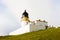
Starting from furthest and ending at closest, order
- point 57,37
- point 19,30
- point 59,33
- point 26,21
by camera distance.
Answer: point 26,21 → point 19,30 → point 59,33 → point 57,37

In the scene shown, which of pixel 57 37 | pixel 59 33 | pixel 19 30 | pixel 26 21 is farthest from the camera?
pixel 26 21

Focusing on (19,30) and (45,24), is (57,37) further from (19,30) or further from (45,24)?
(19,30)

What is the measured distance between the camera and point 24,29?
65.1m

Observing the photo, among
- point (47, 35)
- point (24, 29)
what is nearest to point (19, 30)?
point (24, 29)

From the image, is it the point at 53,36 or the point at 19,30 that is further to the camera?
the point at 19,30

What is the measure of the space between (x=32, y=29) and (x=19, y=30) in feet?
22.8

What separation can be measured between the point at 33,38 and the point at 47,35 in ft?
10.7

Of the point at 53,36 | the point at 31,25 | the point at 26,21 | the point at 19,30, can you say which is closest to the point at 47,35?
the point at 53,36

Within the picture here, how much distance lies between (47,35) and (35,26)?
1897 centimetres

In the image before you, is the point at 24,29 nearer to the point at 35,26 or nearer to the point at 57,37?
the point at 35,26

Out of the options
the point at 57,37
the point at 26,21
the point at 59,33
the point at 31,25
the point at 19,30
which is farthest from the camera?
the point at 26,21

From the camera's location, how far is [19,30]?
67.8 m

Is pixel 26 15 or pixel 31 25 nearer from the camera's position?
pixel 31 25

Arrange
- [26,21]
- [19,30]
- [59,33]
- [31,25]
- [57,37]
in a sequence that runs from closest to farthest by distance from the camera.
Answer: [57,37], [59,33], [31,25], [19,30], [26,21]
